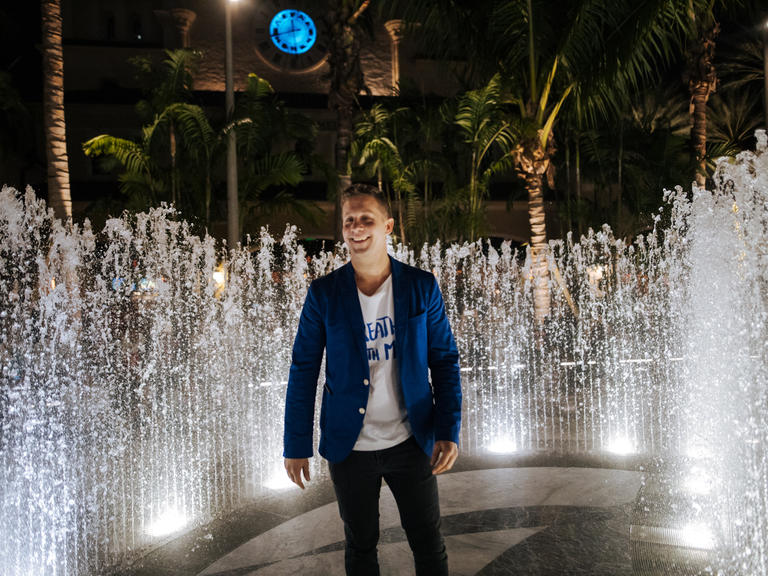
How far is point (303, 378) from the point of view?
2.38m

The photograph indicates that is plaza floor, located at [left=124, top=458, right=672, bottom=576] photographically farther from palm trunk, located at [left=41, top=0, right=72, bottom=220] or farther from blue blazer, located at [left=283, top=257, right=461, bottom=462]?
palm trunk, located at [left=41, top=0, right=72, bottom=220]

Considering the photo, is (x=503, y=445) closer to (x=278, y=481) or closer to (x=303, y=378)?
(x=278, y=481)

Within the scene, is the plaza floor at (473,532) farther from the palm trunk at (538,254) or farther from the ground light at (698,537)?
the palm trunk at (538,254)

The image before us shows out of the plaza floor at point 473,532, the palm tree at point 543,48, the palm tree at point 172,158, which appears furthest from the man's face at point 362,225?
the palm tree at point 172,158

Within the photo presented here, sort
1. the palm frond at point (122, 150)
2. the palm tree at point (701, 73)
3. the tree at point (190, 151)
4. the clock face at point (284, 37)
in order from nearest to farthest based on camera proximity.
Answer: the palm frond at point (122, 150)
the tree at point (190, 151)
the palm tree at point (701, 73)
the clock face at point (284, 37)

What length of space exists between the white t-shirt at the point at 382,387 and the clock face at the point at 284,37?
22.4 m

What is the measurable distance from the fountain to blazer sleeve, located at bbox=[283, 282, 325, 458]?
5.84 ft

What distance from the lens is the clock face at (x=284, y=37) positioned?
2303 centimetres

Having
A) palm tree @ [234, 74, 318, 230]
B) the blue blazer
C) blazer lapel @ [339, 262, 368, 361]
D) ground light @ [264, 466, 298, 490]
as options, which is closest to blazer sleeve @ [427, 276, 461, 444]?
the blue blazer

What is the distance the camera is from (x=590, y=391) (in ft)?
23.4

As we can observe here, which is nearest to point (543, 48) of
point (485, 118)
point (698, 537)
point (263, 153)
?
point (485, 118)

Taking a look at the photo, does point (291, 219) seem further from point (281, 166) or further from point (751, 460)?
point (751, 460)

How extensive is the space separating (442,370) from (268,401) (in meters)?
4.65

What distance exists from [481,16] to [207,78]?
15.1 metres
